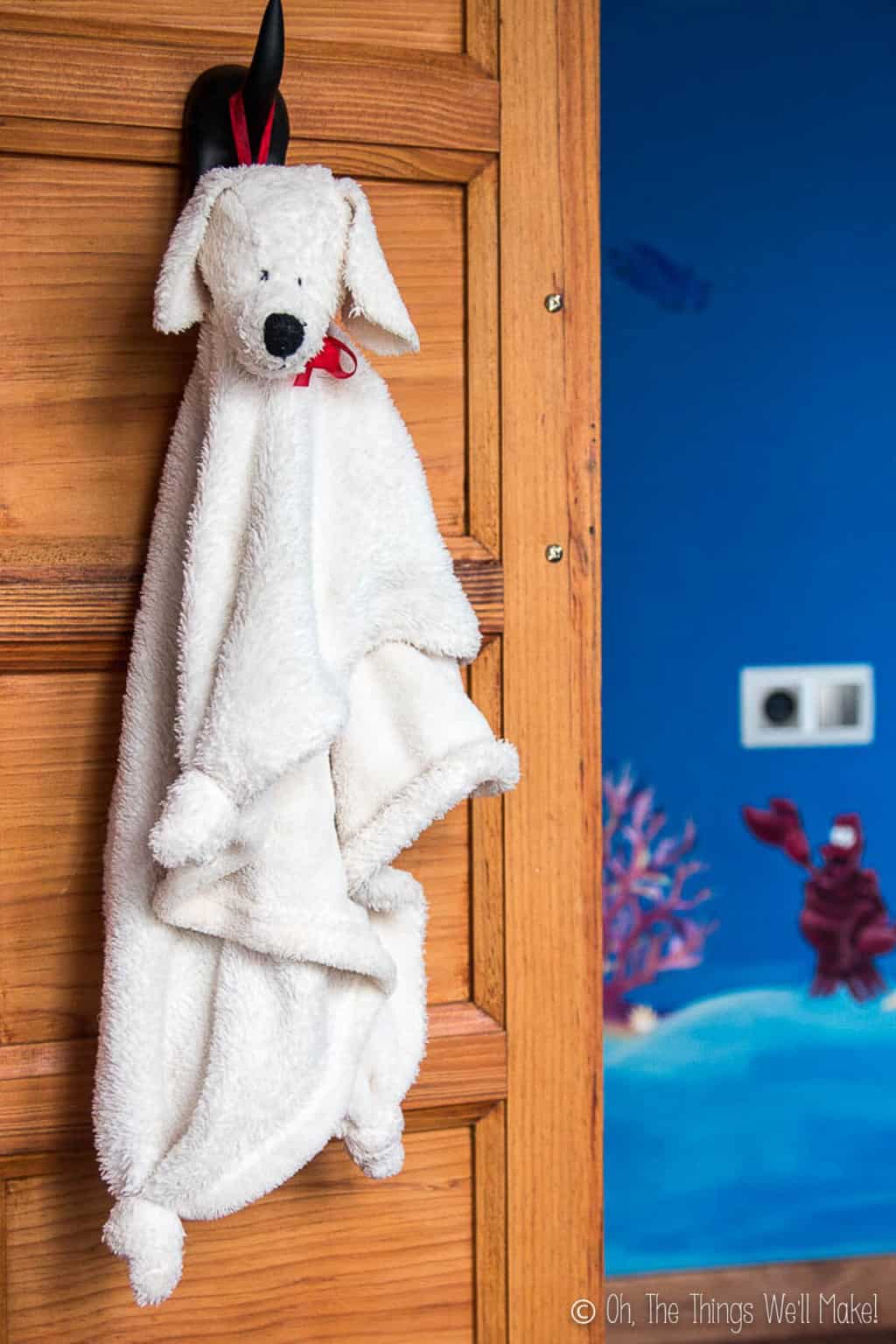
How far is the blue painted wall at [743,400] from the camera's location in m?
2.01

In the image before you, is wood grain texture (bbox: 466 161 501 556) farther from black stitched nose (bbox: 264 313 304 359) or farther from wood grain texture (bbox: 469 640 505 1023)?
black stitched nose (bbox: 264 313 304 359)

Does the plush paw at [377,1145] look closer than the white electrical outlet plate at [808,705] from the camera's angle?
Yes

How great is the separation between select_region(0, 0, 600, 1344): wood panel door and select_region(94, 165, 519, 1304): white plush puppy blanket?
0.07 m

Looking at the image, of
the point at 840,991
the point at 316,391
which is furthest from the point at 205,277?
the point at 840,991

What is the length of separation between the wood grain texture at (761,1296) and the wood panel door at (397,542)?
113 centimetres

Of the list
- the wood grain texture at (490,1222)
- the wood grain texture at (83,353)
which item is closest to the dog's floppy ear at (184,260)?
the wood grain texture at (83,353)

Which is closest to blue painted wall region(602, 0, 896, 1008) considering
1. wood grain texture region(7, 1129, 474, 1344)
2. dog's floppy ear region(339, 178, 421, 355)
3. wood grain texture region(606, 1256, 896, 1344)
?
wood grain texture region(606, 1256, 896, 1344)

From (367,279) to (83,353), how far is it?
219 millimetres

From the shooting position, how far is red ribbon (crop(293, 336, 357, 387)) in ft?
2.64

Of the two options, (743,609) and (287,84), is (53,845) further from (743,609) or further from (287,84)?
(743,609)

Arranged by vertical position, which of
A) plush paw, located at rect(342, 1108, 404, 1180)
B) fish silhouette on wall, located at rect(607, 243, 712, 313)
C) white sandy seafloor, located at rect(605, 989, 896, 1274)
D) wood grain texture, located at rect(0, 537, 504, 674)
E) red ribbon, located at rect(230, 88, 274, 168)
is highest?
fish silhouette on wall, located at rect(607, 243, 712, 313)

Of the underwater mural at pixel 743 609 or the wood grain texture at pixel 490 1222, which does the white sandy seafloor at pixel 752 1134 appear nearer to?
the underwater mural at pixel 743 609

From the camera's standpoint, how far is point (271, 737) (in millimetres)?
752

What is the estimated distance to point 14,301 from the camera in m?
0.87
